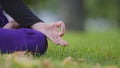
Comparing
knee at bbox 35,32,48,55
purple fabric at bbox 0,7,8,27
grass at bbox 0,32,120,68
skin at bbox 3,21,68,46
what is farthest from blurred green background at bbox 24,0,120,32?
knee at bbox 35,32,48,55

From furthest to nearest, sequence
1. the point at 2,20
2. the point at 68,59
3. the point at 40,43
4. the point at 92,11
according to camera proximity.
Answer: the point at 92,11 → the point at 2,20 → the point at 40,43 → the point at 68,59

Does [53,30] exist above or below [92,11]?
above

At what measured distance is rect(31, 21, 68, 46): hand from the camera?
463 cm

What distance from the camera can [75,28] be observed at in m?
19.3

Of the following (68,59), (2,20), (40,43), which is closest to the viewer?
(68,59)

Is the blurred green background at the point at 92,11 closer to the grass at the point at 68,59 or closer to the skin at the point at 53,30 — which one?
the grass at the point at 68,59

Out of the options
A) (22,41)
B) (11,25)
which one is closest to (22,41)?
(22,41)

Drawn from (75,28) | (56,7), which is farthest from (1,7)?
(56,7)

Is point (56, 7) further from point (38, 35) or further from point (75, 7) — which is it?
point (38, 35)

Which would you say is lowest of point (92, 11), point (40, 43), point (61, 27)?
point (92, 11)

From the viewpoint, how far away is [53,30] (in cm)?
470

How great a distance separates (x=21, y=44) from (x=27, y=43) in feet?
0.17

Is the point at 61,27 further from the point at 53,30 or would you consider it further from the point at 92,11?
the point at 92,11

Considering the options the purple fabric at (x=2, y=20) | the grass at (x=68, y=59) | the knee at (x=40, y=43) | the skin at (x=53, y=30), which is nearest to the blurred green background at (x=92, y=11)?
the grass at (x=68, y=59)
